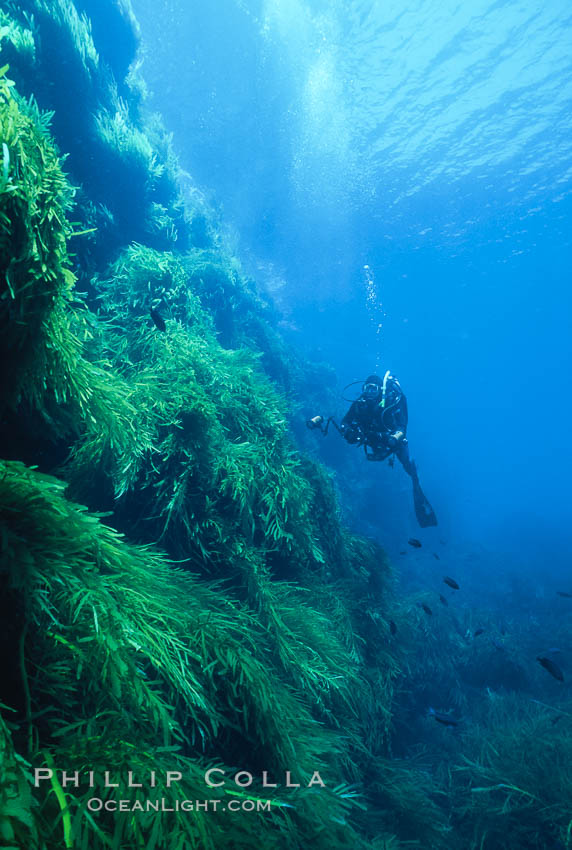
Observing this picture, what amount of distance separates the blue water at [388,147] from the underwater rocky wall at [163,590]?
1118 centimetres

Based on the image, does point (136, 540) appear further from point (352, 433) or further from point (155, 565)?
point (352, 433)

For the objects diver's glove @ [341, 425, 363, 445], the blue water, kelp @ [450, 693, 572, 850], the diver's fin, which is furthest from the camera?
the blue water

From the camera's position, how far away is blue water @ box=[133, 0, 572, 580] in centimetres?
1571

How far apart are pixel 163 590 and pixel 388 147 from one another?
1087 inches

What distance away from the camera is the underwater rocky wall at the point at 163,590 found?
4.68ft

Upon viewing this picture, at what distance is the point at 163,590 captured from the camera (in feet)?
8.77

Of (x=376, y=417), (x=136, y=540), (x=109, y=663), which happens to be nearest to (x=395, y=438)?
(x=376, y=417)

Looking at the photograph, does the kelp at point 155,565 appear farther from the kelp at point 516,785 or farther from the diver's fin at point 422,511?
the diver's fin at point 422,511

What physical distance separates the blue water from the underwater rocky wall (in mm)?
11181

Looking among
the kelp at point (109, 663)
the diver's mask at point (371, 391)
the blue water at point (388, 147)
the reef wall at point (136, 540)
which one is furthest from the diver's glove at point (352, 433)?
the blue water at point (388, 147)

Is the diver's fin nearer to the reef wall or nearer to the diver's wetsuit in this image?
the diver's wetsuit

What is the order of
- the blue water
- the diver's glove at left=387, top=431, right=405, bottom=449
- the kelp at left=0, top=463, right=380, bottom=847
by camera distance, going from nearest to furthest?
the kelp at left=0, top=463, right=380, bottom=847 < the diver's glove at left=387, top=431, right=405, bottom=449 < the blue water

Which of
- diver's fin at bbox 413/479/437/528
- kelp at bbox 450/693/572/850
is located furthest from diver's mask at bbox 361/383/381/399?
kelp at bbox 450/693/572/850

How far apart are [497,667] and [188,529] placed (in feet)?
33.2
